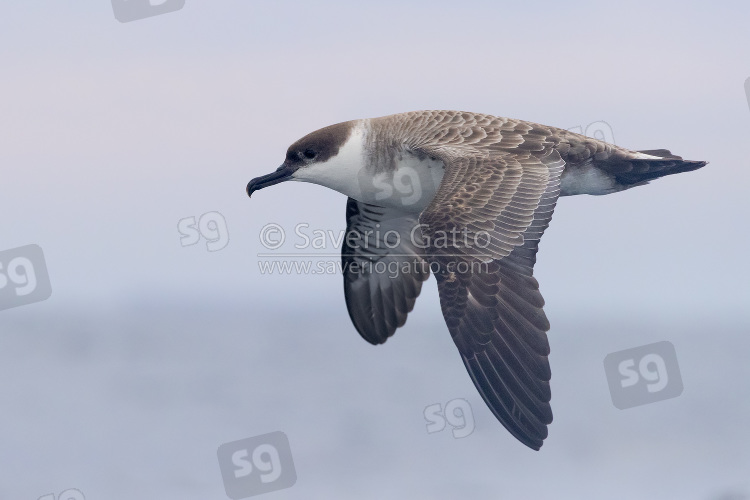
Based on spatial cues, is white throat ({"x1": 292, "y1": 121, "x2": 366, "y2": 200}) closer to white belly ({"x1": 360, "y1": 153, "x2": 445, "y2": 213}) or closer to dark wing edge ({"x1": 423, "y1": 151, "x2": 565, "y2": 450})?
white belly ({"x1": 360, "y1": 153, "x2": 445, "y2": 213})

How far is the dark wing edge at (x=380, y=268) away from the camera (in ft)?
40.1

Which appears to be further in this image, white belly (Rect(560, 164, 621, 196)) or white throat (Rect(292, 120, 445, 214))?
white belly (Rect(560, 164, 621, 196))

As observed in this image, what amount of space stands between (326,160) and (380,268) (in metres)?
1.81

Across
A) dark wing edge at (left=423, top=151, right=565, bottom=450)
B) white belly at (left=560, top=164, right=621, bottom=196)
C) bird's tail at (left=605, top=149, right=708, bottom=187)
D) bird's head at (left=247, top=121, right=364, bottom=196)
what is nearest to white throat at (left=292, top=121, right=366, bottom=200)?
bird's head at (left=247, top=121, right=364, bottom=196)

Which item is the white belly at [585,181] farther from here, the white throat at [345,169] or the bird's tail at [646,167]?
the white throat at [345,169]

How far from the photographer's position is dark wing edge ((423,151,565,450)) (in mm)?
9000

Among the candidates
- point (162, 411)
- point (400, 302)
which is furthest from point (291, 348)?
point (400, 302)

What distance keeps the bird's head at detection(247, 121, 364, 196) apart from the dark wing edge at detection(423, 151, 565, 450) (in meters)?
1.84

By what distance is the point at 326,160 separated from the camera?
1104 cm

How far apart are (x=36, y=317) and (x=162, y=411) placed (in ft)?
232

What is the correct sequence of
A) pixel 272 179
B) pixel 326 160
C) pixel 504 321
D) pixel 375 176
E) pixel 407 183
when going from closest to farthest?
pixel 504 321, pixel 407 183, pixel 375 176, pixel 326 160, pixel 272 179

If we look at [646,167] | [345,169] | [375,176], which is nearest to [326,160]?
[345,169]

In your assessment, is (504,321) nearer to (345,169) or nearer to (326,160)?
(345,169)

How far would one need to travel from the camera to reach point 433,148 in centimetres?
1037
